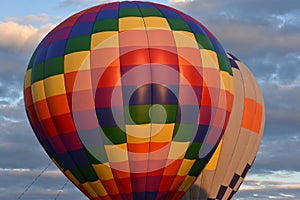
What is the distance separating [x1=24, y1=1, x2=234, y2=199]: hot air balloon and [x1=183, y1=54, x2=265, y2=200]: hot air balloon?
199 inches

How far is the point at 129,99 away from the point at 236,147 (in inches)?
311

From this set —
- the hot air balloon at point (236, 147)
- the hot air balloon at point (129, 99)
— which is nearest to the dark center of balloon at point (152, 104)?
the hot air balloon at point (129, 99)

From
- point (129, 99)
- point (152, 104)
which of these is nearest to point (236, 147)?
point (152, 104)

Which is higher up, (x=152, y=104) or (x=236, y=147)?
(x=152, y=104)

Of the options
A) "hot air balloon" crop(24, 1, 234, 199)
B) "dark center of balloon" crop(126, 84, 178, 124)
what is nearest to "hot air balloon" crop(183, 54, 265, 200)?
"hot air balloon" crop(24, 1, 234, 199)

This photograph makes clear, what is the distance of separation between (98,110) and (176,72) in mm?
2319

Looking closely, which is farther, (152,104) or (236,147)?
(236,147)

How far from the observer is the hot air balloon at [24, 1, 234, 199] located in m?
22.8

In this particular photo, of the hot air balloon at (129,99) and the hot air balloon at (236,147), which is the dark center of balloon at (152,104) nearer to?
the hot air balloon at (129,99)

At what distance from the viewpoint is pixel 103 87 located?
22.8 m

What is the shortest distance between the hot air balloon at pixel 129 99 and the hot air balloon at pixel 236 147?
5051 millimetres

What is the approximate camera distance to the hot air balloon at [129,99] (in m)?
22.8

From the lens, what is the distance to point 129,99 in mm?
22688

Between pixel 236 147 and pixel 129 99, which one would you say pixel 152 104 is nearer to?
pixel 129 99
